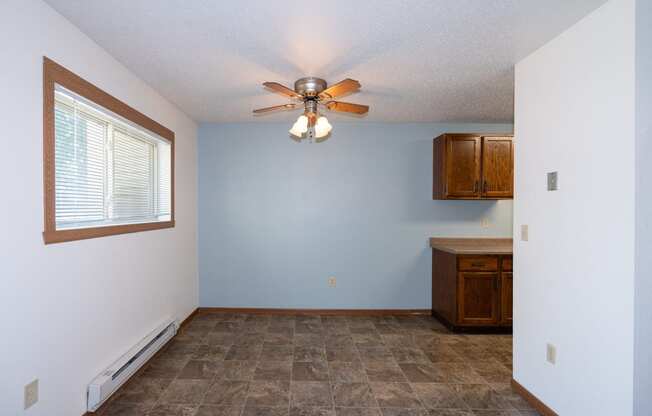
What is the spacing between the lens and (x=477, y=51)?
236 centimetres

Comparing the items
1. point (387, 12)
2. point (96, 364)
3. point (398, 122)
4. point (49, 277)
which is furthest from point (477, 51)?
point (96, 364)

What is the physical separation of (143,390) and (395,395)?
6.31 feet

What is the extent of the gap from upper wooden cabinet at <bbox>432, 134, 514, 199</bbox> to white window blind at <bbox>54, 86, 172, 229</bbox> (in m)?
3.30

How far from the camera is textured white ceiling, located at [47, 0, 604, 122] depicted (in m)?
1.84

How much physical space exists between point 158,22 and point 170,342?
9.70 ft

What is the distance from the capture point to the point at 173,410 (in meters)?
2.27

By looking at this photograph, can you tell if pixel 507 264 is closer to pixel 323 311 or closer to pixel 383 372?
pixel 383 372

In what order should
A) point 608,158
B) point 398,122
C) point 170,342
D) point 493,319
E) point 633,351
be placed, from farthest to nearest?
point 398,122, point 493,319, point 170,342, point 608,158, point 633,351

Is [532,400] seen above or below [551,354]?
below

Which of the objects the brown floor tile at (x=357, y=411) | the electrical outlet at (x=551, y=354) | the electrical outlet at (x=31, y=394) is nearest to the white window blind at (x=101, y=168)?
the electrical outlet at (x=31, y=394)

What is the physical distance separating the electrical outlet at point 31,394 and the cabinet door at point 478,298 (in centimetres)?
363

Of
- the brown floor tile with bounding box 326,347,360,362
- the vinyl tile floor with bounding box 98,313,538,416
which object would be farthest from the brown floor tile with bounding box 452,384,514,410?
the brown floor tile with bounding box 326,347,360,362

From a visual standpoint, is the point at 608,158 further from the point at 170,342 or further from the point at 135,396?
the point at 170,342

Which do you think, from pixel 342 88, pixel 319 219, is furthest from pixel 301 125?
pixel 319 219
